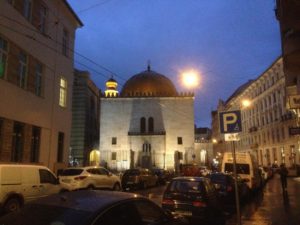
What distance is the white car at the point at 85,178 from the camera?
59.2 feet

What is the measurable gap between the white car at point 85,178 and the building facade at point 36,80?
307 cm

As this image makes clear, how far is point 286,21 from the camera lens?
12922 millimetres

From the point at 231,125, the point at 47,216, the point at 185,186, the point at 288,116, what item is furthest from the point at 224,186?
the point at 288,116

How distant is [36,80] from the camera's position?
835 inches

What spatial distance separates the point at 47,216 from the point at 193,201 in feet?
22.7

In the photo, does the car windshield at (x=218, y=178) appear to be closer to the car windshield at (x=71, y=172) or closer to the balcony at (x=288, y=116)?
the car windshield at (x=71, y=172)

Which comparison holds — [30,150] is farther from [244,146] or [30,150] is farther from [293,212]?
[244,146]

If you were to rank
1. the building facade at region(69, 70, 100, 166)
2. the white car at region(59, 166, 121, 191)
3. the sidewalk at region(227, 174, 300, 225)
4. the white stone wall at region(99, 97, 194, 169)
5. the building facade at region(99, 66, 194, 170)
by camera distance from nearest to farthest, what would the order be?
the sidewalk at region(227, 174, 300, 225)
the white car at region(59, 166, 121, 191)
the building facade at region(69, 70, 100, 166)
the building facade at region(99, 66, 194, 170)
the white stone wall at region(99, 97, 194, 169)

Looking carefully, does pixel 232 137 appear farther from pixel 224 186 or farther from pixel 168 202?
pixel 224 186

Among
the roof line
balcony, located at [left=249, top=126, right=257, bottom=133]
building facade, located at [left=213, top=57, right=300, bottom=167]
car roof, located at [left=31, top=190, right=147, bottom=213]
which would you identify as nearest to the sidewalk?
car roof, located at [left=31, top=190, right=147, bottom=213]

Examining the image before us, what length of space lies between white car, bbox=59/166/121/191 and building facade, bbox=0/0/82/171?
3.07 metres

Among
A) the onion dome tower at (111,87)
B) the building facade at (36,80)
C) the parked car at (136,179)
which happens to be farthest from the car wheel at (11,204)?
the onion dome tower at (111,87)

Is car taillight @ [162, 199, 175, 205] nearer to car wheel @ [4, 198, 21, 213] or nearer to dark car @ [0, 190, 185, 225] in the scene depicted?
→ car wheel @ [4, 198, 21, 213]

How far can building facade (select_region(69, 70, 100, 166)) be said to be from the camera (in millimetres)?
53763
